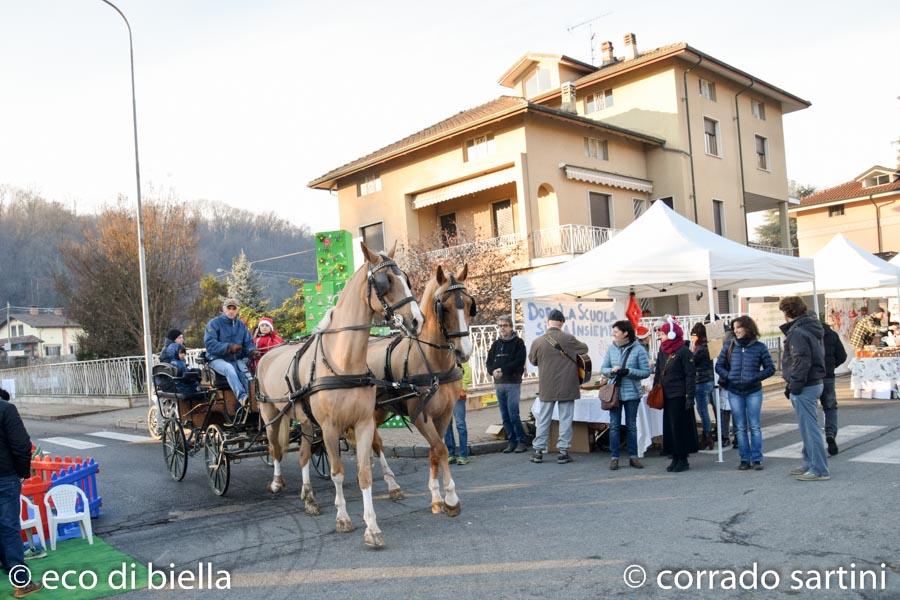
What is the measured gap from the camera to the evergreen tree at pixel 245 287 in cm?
3891

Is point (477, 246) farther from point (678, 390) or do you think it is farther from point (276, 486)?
point (276, 486)

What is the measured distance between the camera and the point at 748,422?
315 inches

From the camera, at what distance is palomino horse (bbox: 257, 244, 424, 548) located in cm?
591

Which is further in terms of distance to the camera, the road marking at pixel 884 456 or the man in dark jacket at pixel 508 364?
the man in dark jacket at pixel 508 364

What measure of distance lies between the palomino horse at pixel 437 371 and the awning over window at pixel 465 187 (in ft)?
55.5

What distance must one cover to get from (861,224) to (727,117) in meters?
14.9

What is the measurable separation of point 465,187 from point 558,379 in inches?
649

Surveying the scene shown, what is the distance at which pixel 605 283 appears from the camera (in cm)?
1068

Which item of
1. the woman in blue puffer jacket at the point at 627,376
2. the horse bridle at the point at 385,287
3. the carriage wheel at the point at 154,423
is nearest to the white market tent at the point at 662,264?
the woman in blue puffer jacket at the point at 627,376

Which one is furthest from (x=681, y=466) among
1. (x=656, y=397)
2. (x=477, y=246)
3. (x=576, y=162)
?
(x=576, y=162)

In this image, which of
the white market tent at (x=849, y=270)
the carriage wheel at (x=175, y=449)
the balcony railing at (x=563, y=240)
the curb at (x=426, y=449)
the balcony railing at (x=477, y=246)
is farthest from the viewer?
the balcony railing at (x=563, y=240)

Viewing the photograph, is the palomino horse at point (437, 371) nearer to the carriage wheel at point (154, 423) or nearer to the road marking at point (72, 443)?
the road marking at point (72, 443)

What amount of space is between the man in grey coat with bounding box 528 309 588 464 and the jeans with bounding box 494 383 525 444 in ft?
2.57

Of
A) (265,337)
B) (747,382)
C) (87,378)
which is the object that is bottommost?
(87,378)
